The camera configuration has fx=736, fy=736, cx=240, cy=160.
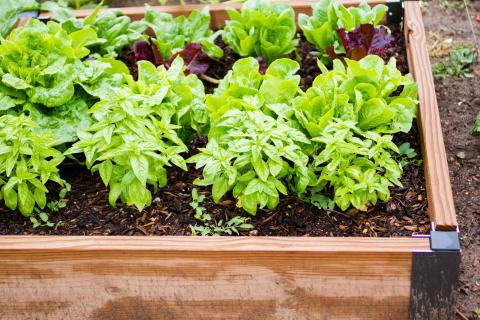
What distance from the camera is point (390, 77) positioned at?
3203mm

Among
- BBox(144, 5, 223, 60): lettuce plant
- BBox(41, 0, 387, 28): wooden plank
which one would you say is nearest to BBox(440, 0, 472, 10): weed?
BBox(41, 0, 387, 28): wooden plank

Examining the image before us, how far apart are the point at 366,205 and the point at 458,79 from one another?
58.6 inches

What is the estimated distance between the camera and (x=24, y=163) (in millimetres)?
3025

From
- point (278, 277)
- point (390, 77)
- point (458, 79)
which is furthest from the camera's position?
point (458, 79)

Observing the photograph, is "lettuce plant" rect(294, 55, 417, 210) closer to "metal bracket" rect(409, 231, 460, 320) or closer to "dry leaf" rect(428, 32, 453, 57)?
"metal bracket" rect(409, 231, 460, 320)

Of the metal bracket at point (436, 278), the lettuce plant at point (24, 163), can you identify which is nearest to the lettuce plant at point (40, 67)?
the lettuce plant at point (24, 163)

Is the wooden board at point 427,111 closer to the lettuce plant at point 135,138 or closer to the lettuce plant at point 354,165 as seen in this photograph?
the lettuce plant at point 354,165

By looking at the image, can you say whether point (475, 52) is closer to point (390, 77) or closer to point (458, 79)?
point (458, 79)

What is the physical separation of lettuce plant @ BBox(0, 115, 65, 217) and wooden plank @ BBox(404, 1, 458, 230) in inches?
61.1

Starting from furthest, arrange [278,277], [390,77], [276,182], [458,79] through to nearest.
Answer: [458,79] < [390,77] < [276,182] < [278,277]

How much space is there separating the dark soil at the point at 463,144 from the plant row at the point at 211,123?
1.52ft

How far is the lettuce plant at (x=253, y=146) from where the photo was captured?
2.91 metres

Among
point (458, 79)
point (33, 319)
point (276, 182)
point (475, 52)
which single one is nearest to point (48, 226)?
point (33, 319)

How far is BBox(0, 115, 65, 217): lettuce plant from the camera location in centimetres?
299
